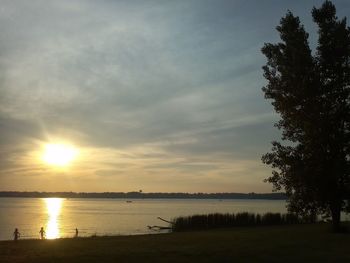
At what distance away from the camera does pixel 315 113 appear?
3809 cm

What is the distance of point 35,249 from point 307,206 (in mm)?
21783

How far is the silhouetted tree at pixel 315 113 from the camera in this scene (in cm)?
3800

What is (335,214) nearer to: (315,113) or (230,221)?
(315,113)

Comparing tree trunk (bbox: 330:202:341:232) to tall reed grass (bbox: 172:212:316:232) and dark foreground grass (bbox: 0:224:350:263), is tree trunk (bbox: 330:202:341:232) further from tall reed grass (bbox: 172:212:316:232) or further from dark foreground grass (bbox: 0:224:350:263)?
tall reed grass (bbox: 172:212:316:232)

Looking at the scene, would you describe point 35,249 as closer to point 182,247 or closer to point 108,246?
point 108,246

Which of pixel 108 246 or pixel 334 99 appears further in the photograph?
pixel 334 99

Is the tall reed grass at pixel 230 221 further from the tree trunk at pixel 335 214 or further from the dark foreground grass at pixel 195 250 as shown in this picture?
the dark foreground grass at pixel 195 250

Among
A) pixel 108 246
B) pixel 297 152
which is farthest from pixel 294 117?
pixel 108 246

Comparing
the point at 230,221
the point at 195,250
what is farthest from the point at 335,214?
the point at 230,221

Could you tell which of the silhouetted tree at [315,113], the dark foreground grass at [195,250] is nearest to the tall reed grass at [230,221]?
the silhouetted tree at [315,113]

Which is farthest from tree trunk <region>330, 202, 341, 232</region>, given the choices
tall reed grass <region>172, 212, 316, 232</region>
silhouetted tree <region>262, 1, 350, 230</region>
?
tall reed grass <region>172, 212, 316, 232</region>

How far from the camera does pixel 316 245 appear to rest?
29500mm

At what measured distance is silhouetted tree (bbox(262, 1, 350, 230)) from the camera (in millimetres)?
38000

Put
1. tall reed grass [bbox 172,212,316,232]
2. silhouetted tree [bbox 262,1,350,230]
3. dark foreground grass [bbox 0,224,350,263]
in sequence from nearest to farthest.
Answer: dark foreground grass [bbox 0,224,350,263] < silhouetted tree [bbox 262,1,350,230] < tall reed grass [bbox 172,212,316,232]
